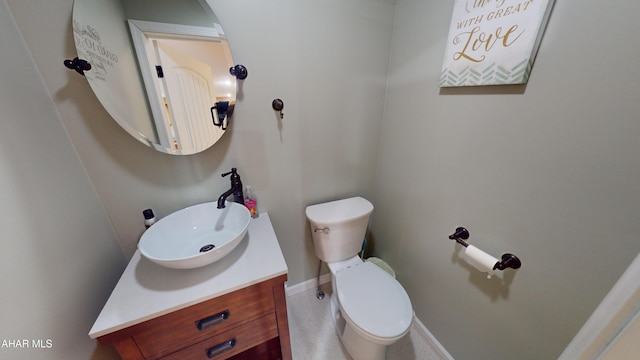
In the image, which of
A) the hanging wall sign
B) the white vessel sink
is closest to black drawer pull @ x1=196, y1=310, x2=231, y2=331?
the white vessel sink

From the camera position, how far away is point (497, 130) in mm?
810

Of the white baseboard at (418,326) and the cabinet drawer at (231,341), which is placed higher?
the cabinet drawer at (231,341)

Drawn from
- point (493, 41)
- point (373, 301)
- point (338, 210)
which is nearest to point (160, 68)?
point (338, 210)

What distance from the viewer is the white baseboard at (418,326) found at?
1.18m

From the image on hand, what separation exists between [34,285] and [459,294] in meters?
1.66

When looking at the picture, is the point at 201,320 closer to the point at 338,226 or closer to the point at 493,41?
the point at 338,226

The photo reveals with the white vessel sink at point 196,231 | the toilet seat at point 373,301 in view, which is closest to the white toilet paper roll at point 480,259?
the toilet seat at point 373,301

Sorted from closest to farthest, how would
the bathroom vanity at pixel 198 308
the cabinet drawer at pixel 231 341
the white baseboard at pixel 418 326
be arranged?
the bathroom vanity at pixel 198 308 < the cabinet drawer at pixel 231 341 < the white baseboard at pixel 418 326

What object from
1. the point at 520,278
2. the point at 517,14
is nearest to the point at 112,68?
the point at 517,14

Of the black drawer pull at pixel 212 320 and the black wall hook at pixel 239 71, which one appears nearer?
the black drawer pull at pixel 212 320

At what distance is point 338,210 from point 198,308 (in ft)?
2.82

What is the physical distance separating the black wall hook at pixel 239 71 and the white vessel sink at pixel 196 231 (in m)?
0.63

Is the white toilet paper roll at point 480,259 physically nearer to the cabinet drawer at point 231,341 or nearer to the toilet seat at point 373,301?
the toilet seat at point 373,301

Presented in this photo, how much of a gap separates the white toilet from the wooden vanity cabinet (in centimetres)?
38
